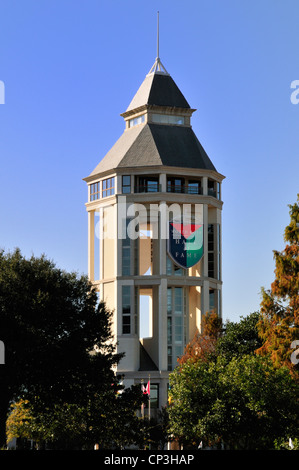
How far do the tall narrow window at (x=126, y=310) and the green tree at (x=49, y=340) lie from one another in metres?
42.3

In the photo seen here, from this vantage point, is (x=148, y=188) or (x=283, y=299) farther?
(x=148, y=188)

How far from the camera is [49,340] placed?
65750 millimetres

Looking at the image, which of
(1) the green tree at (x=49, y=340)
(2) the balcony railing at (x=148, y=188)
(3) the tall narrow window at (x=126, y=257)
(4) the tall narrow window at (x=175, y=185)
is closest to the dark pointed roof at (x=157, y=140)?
(4) the tall narrow window at (x=175, y=185)

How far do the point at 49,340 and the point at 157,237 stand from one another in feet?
175

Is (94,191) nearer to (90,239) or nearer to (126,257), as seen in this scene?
(90,239)

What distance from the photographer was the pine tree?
6525cm

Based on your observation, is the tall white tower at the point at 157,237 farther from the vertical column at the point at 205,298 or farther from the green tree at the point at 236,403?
the green tree at the point at 236,403

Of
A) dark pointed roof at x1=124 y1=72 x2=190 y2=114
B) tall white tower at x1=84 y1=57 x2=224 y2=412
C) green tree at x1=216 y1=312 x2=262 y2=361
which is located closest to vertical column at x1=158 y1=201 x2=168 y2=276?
tall white tower at x1=84 y1=57 x2=224 y2=412

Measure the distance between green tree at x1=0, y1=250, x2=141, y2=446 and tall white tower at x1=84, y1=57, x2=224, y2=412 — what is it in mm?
43195

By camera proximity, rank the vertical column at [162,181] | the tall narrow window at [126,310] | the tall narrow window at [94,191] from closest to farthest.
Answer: the tall narrow window at [126,310] < the vertical column at [162,181] < the tall narrow window at [94,191]

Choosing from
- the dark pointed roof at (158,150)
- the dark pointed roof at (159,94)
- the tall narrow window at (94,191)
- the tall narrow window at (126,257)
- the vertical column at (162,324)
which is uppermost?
the dark pointed roof at (159,94)

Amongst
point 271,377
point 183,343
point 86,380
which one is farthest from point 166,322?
point 271,377

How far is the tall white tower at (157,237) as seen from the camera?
11631 cm

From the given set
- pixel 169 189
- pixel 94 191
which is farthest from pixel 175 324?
pixel 94 191
